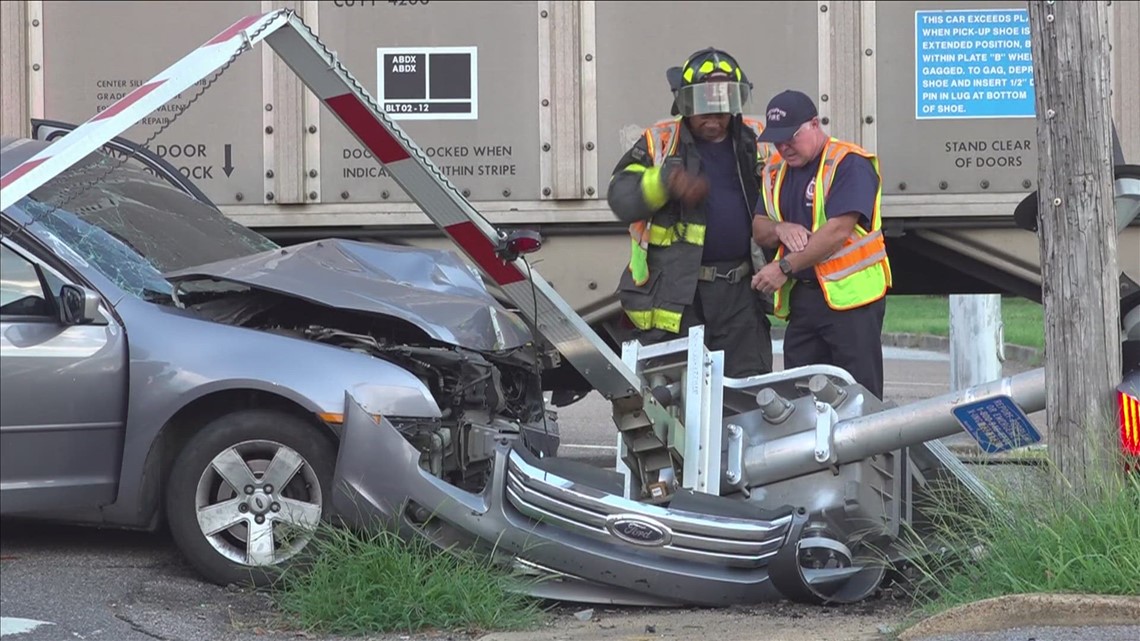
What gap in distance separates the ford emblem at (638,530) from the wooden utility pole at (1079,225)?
1.24 meters

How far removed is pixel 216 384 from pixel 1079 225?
2933 mm

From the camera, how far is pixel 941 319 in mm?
21938

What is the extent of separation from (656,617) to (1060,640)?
4.68ft

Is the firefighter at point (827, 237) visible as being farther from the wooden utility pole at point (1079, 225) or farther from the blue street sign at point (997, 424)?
the wooden utility pole at point (1079, 225)

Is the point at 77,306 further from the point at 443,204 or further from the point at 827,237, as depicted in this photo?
the point at 827,237

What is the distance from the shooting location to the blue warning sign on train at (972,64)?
731 centimetres

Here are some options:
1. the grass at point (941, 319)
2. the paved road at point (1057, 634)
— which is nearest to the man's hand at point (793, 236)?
the paved road at point (1057, 634)

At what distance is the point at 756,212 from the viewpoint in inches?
241

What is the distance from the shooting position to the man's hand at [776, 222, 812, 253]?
5.93 meters

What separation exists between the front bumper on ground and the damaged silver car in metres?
0.15

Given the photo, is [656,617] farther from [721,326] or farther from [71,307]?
[71,307]

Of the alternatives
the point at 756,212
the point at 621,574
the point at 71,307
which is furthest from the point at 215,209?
the point at 621,574

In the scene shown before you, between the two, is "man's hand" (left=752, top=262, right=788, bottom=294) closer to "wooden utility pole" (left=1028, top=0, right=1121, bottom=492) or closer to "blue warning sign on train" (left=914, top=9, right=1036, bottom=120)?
"wooden utility pole" (left=1028, top=0, right=1121, bottom=492)

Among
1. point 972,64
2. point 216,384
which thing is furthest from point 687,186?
point 972,64
